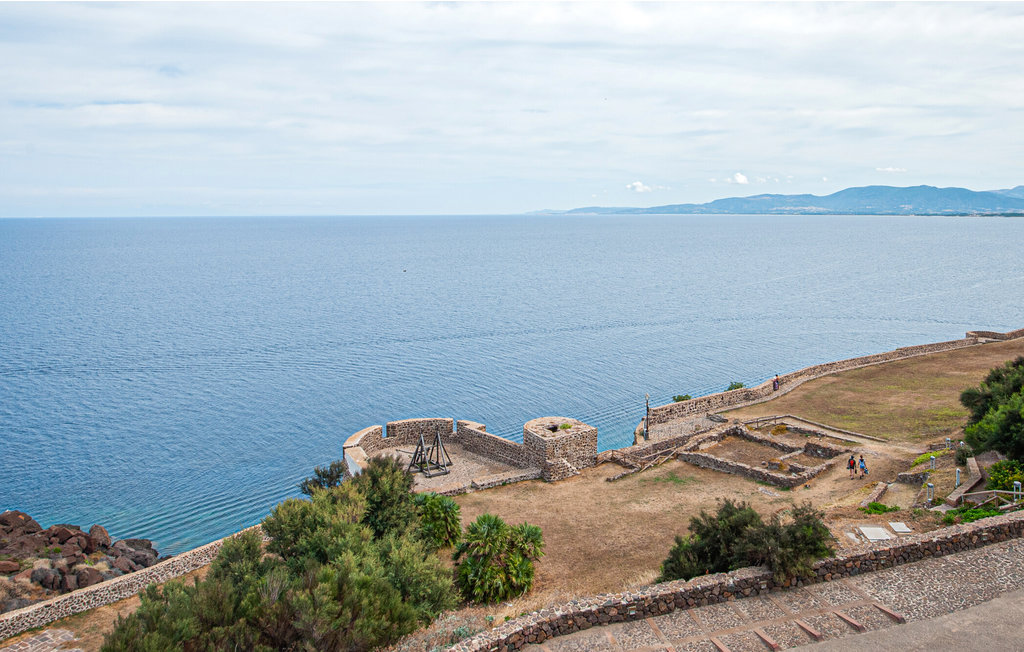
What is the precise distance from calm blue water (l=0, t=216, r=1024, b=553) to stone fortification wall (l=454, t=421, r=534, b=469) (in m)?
9.22

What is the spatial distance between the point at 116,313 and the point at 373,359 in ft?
123

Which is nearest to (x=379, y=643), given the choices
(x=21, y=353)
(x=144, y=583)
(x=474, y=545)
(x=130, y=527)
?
(x=474, y=545)

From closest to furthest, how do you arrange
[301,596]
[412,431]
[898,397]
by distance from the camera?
1. [301,596]
2. [412,431]
3. [898,397]

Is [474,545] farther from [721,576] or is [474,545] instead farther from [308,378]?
[308,378]

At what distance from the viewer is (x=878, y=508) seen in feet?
55.7

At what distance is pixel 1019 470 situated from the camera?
16391 mm

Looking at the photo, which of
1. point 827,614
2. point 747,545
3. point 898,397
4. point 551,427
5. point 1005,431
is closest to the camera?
point 827,614

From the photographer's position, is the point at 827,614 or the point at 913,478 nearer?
the point at 827,614

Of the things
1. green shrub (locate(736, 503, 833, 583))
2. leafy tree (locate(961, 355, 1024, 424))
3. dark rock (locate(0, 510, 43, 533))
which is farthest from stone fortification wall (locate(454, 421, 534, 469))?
dark rock (locate(0, 510, 43, 533))

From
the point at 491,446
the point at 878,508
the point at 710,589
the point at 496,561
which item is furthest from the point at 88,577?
the point at 878,508

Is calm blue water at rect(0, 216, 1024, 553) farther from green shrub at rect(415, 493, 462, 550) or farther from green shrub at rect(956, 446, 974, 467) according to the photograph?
green shrub at rect(956, 446, 974, 467)

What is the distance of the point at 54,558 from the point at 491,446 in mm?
14826

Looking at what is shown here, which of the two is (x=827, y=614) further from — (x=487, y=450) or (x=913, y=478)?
(x=487, y=450)

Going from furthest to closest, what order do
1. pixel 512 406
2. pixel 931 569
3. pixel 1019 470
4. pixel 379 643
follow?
1. pixel 512 406
2. pixel 1019 470
3. pixel 931 569
4. pixel 379 643
